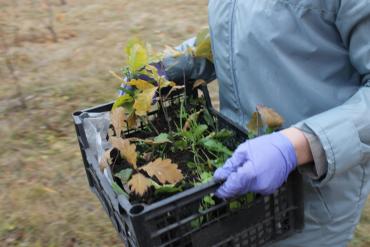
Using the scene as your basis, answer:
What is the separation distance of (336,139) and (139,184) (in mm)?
→ 425

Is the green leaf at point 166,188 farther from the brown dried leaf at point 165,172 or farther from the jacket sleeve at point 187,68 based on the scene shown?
the jacket sleeve at point 187,68

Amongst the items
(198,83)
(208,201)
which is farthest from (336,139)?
(198,83)

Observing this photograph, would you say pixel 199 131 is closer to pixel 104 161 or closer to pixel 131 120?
pixel 131 120

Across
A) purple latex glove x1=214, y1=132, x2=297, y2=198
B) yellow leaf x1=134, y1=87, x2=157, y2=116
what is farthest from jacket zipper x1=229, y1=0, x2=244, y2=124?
purple latex glove x1=214, y1=132, x2=297, y2=198

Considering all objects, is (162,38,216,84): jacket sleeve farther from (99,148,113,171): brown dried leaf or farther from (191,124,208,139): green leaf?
(99,148,113,171): brown dried leaf

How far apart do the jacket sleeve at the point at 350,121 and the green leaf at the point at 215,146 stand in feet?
0.82

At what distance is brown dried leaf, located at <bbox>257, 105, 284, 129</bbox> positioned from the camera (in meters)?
1.12

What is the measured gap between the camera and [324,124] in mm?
1012

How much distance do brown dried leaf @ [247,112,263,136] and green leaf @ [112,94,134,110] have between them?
348 millimetres

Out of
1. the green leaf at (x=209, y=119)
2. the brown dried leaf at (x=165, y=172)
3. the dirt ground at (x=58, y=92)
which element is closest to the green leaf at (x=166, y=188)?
the brown dried leaf at (x=165, y=172)

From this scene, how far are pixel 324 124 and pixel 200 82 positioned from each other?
48cm

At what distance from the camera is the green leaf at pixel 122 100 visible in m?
1.32

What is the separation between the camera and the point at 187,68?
1.47 m

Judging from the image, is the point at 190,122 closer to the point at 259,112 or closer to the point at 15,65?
the point at 259,112
